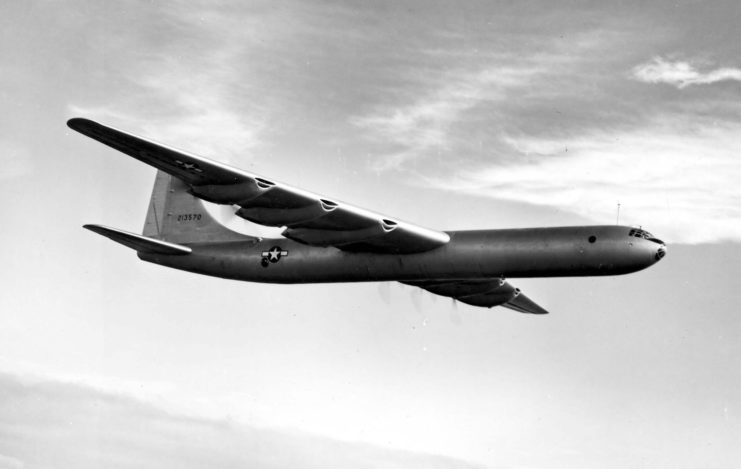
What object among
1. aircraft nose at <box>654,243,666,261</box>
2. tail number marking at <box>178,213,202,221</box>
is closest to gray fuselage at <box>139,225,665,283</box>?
aircraft nose at <box>654,243,666,261</box>

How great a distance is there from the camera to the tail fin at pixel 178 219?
36.8 metres

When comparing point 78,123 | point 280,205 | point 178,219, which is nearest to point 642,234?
point 280,205

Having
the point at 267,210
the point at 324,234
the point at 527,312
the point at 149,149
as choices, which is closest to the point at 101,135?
the point at 149,149

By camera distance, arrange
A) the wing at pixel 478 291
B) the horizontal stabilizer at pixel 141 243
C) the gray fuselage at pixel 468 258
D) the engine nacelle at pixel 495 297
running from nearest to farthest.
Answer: the gray fuselage at pixel 468 258
the horizontal stabilizer at pixel 141 243
the wing at pixel 478 291
the engine nacelle at pixel 495 297

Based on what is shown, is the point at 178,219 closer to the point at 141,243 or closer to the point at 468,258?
the point at 141,243

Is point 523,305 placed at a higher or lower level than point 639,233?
lower

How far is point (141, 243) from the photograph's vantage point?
35.1 meters

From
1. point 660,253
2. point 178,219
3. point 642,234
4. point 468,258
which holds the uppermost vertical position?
point 178,219

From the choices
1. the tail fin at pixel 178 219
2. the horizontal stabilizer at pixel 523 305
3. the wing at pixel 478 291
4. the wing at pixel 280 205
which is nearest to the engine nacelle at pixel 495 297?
the wing at pixel 478 291

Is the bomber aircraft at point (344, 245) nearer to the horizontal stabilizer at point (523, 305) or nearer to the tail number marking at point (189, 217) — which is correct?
the tail number marking at point (189, 217)

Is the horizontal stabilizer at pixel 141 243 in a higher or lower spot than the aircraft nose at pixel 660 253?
lower

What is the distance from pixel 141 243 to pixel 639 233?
1890cm

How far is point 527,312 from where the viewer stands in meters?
41.6

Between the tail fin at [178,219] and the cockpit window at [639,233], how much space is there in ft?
49.1
